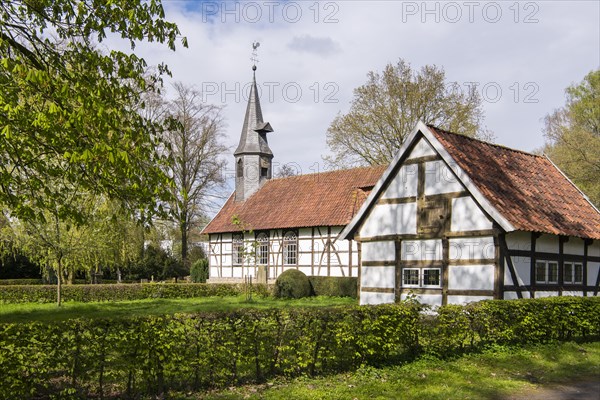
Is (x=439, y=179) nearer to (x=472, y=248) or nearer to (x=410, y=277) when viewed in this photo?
(x=472, y=248)

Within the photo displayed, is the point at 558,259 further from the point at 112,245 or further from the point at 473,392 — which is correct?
the point at 112,245

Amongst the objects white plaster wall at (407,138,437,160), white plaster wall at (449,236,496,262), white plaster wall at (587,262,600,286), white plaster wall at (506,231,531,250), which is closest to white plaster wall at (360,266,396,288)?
white plaster wall at (449,236,496,262)

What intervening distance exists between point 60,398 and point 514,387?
7.33m

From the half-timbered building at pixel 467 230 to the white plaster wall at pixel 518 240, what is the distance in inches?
1.2

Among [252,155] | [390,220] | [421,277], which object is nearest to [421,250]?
[421,277]

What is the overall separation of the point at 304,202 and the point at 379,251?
49.6ft

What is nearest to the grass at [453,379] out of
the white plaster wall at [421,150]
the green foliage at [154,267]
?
the white plaster wall at [421,150]

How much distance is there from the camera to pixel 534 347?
13.5m

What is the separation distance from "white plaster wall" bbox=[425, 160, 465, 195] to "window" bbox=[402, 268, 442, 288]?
2523 mm

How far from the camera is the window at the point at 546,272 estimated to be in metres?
18.4

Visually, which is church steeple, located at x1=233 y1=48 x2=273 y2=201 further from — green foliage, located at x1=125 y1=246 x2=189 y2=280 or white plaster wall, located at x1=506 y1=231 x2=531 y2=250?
white plaster wall, located at x1=506 y1=231 x2=531 y2=250

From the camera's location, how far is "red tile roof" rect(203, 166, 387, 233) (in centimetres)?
3241

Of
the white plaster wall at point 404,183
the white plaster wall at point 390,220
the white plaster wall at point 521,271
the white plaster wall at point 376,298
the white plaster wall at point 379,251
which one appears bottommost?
the white plaster wall at point 376,298

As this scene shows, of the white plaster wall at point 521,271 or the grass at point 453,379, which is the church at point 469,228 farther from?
the grass at point 453,379
